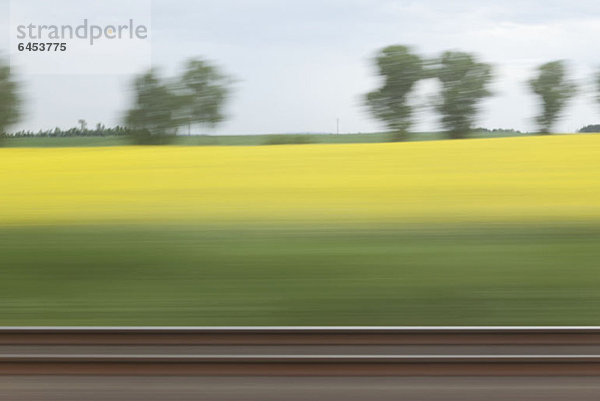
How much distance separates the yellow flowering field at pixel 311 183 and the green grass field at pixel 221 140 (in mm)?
297

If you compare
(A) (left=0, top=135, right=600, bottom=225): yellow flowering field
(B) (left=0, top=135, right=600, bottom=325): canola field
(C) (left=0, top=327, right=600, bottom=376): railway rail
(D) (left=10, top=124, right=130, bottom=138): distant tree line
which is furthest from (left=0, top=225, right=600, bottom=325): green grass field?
(D) (left=10, top=124, right=130, bottom=138): distant tree line

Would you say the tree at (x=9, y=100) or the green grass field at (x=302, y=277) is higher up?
the tree at (x=9, y=100)

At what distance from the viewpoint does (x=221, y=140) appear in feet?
62.8

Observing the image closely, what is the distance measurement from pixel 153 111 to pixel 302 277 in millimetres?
12283

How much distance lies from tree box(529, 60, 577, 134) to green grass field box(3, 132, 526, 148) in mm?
1804

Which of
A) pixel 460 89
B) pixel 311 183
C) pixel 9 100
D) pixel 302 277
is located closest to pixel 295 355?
pixel 302 277

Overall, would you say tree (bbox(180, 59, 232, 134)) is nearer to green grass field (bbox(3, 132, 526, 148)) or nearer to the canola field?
green grass field (bbox(3, 132, 526, 148))

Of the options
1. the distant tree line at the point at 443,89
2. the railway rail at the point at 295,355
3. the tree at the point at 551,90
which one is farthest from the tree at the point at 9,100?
the railway rail at the point at 295,355

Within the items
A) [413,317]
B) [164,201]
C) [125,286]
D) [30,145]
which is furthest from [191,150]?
[413,317]

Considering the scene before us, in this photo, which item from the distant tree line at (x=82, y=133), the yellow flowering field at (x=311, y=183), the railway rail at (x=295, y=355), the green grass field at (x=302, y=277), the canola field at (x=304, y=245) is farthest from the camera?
the distant tree line at (x=82, y=133)

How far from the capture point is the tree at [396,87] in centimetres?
1938

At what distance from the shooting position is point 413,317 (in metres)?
5.69

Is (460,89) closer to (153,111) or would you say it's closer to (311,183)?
(311,183)

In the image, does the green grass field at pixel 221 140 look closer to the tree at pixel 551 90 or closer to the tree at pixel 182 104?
the tree at pixel 182 104
